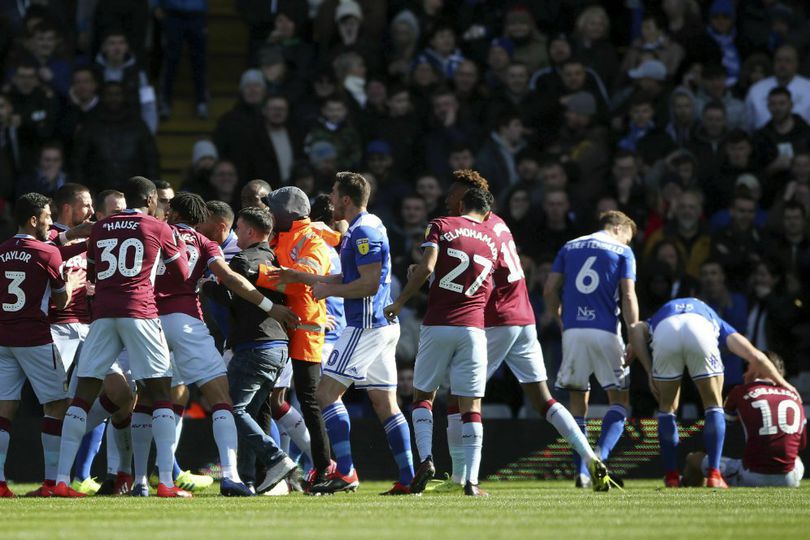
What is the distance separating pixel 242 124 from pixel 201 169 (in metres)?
0.98

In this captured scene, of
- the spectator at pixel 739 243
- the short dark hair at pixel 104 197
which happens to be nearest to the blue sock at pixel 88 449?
the short dark hair at pixel 104 197

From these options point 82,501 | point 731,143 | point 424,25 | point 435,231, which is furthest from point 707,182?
point 82,501

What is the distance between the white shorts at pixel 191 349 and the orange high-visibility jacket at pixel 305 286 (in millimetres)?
756

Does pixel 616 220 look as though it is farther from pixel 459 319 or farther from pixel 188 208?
pixel 188 208

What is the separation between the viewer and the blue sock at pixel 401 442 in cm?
1163

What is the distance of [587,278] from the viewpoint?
13.5 m

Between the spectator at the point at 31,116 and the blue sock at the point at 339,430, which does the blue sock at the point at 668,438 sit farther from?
the spectator at the point at 31,116

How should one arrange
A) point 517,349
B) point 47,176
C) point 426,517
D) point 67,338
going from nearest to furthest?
point 426,517, point 517,349, point 67,338, point 47,176

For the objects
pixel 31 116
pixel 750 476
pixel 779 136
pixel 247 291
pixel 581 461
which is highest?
pixel 31 116

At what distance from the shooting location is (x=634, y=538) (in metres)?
8.21

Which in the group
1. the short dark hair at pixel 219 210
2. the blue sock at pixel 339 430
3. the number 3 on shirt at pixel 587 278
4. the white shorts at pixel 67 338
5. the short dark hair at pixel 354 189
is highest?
the short dark hair at pixel 354 189

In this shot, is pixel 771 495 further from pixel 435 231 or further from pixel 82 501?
pixel 82 501

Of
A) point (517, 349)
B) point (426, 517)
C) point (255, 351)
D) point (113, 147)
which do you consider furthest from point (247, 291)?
point (113, 147)

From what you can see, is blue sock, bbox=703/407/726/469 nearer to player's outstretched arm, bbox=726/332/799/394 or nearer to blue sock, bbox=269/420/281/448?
player's outstretched arm, bbox=726/332/799/394
